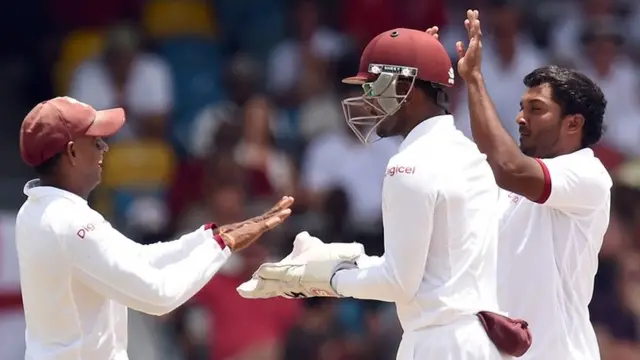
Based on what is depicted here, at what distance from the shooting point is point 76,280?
508 cm

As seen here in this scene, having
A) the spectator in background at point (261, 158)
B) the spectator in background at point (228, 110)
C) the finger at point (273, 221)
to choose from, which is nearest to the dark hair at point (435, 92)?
the finger at point (273, 221)

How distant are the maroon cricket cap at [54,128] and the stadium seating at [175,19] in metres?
6.18

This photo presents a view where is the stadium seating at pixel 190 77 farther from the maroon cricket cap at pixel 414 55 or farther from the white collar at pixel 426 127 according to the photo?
the white collar at pixel 426 127

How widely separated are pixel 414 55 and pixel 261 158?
4798mm

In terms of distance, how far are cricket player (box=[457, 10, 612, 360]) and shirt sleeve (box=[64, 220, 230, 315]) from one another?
1.19 m

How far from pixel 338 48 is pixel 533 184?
596 cm

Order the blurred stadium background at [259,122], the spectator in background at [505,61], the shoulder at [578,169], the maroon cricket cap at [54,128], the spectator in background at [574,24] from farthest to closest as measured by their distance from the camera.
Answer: the spectator in background at [574,24] < the spectator in background at [505,61] < the blurred stadium background at [259,122] < the shoulder at [578,169] < the maroon cricket cap at [54,128]

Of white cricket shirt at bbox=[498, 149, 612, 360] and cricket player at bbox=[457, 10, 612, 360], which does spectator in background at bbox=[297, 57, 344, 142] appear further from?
white cricket shirt at bbox=[498, 149, 612, 360]

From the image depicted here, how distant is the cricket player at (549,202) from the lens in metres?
5.37

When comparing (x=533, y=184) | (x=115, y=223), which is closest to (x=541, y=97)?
(x=533, y=184)

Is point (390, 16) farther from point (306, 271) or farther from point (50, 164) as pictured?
point (50, 164)

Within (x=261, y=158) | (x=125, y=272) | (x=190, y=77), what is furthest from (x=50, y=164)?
(x=190, y=77)

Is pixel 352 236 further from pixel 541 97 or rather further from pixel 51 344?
pixel 51 344

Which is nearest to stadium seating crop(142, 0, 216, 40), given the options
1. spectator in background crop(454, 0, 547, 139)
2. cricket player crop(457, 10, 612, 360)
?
spectator in background crop(454, 0, 547, 139)
